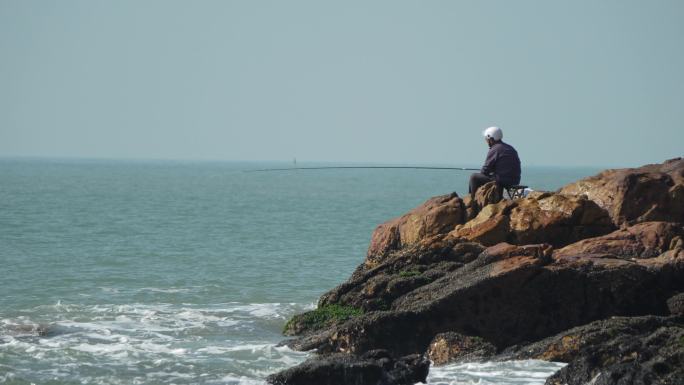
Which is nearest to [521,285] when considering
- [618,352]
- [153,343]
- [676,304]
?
[676,304]

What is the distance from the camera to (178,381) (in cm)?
1499

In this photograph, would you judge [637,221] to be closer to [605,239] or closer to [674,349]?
[605,239]

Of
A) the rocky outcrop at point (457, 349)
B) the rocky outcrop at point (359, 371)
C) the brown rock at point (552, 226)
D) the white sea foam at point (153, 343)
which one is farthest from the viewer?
the brown rock at point (552, 226)

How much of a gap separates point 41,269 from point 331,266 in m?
7.25

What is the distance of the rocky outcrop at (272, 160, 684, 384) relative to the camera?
15461mm

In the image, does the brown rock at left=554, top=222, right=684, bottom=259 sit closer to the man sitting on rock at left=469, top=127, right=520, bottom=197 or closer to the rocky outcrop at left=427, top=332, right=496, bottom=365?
the rocky outcrop at left=427, top=332, right=496, bottom=365

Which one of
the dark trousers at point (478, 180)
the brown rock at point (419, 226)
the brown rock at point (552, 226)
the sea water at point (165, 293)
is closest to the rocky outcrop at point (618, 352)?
the sea water at point (165, 293)

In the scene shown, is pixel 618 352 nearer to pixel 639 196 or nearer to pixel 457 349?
pixel 457 349

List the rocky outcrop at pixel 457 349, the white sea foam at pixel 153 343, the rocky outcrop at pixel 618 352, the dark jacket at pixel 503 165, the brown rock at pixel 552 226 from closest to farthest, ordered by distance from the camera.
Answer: the rocky outcrop at pixel 618 352
the rocky outcrop at pixel 457 349
the white sea foam at pixel 153 343
the brown rock at pixel 552 226
the dark jacket at pixel 503 165

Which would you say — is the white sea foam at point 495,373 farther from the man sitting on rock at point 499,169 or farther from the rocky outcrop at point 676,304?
the man sitting on rock at point 499,169

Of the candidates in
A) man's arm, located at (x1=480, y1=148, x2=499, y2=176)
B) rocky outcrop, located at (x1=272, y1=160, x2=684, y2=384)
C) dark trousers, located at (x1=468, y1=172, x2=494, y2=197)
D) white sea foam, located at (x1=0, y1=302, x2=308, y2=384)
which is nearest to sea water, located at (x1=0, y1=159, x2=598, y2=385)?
white sea foam, located at (x1=0, y1=302, x2=308, y2=384)

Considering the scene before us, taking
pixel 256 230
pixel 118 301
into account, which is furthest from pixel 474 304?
pixel 256 230

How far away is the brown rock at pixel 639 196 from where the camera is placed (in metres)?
→ 18.1

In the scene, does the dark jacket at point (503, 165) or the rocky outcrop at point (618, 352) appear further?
the dark jacket at point (503, 165)
